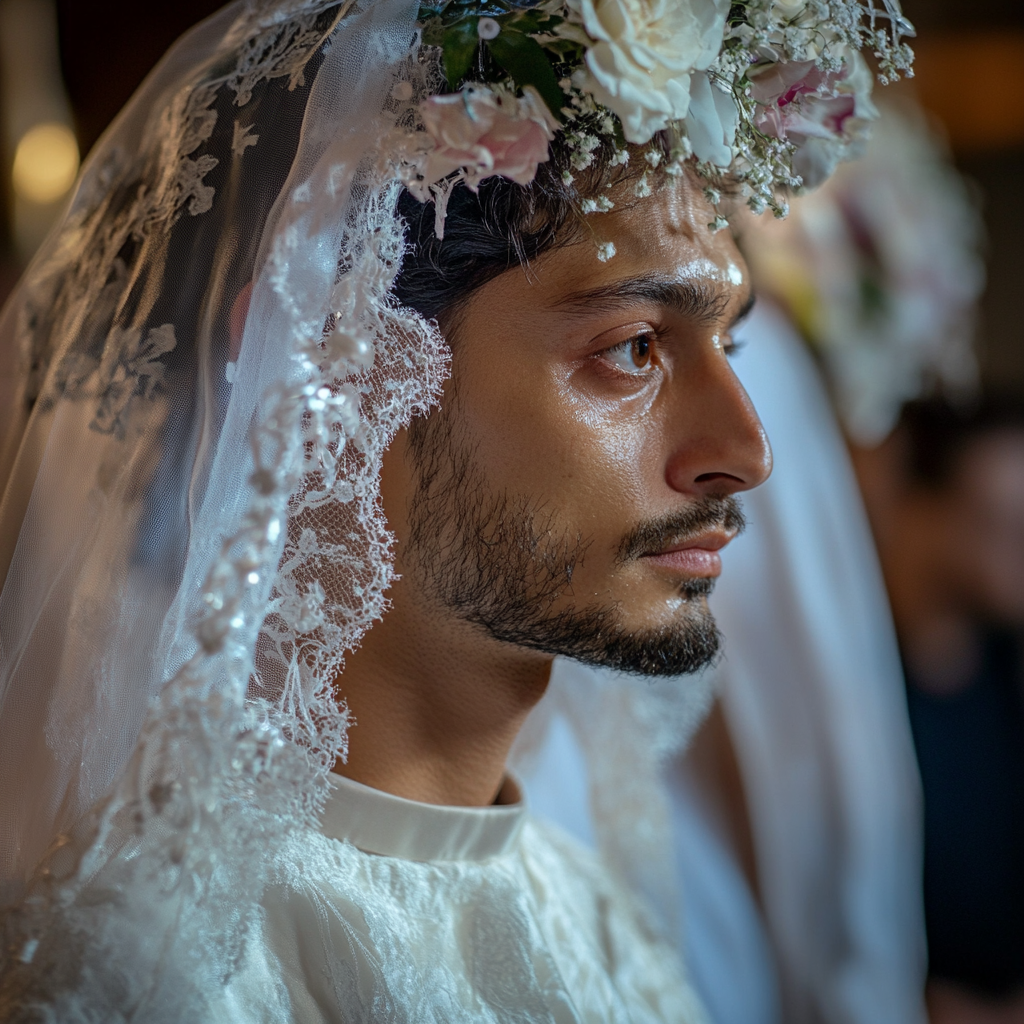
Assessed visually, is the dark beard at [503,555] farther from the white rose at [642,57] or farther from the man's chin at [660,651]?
the white rose at [642,57]

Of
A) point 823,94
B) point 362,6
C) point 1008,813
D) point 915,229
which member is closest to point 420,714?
point 362,6

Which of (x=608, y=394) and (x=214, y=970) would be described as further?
(x=608, y=394)

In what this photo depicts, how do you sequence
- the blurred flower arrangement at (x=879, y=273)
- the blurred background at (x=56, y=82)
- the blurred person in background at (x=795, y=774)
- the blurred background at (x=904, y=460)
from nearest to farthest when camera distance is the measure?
the blurred person in background at (x=795, y=774) < the blurred background at (x=904, y=460) < the blurred background at (x=56, y=82) < the blurred flower arrangement at (x=879, y=273)

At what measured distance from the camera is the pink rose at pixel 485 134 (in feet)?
3.03

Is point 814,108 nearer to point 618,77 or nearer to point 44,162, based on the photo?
point 618,77

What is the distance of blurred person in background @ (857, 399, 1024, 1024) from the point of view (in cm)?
227

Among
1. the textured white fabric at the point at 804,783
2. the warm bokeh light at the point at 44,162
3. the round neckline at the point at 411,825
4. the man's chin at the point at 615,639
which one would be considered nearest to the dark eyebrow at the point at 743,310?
the man's chin at the point at 615,639

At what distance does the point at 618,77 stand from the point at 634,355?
0.31 m

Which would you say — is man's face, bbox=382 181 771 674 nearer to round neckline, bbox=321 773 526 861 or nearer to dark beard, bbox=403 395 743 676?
dark beard, bbox=403 395 743 676

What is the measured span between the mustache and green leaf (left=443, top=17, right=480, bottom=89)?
0.51 metres

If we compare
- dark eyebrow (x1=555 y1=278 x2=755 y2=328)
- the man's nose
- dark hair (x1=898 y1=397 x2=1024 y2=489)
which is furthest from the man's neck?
dark hair (x1=898 y1=397 x2=1024 y2=489)

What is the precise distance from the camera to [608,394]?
1097 mm

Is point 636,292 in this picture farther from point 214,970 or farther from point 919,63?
point 919,63

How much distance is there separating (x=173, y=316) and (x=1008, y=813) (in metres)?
2.30
